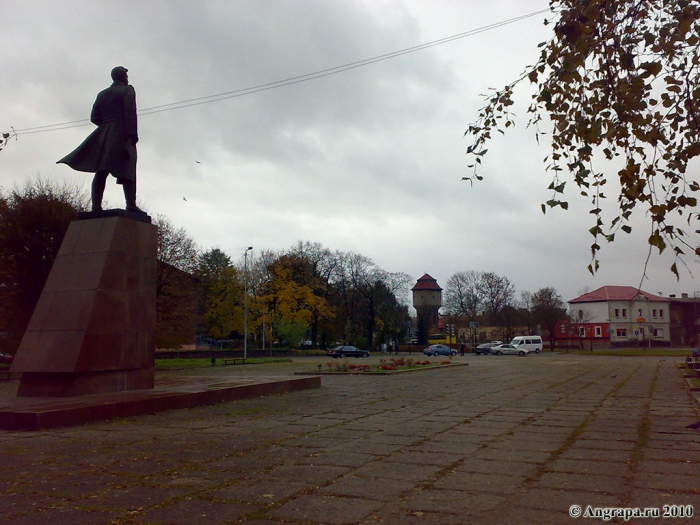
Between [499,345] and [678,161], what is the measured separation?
55814 mm

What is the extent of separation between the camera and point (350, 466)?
20.4 ft

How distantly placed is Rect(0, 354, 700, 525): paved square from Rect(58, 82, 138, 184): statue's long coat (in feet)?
19.6

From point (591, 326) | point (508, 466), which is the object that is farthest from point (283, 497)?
point (591, 326)

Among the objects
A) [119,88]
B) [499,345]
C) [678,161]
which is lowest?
[499,345]

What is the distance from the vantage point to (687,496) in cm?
493

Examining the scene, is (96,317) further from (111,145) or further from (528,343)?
(528,343)

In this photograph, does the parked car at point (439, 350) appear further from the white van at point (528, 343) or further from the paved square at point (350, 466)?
the paved square at point (350, 466)

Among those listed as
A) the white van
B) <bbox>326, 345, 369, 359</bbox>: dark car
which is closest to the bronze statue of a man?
<bbox>326, 345, 369, 359</bbox>: dark car

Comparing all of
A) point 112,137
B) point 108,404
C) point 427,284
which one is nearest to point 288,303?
point 427,284

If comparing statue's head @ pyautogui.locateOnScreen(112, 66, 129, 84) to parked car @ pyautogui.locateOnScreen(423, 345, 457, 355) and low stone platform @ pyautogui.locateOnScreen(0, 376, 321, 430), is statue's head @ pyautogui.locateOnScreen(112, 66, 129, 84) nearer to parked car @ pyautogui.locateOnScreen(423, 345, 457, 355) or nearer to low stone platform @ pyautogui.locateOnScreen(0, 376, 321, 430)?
low stone platform @ pyautogui.locateOnScreen(0, 376, 321, 430)

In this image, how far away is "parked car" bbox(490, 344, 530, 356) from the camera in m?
55.9

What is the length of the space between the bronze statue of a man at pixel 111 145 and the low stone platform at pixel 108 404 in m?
4.32

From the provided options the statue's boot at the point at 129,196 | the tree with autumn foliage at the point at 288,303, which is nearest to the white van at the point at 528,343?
the tree with autumn foliage at the point at 288,303

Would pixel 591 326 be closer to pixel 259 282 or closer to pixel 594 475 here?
pixel 259 282
